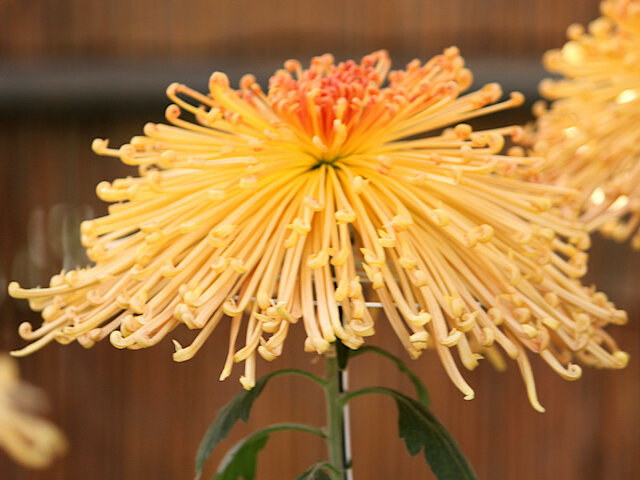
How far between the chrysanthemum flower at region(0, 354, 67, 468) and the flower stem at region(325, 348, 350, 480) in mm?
850

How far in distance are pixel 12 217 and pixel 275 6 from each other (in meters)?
0.74

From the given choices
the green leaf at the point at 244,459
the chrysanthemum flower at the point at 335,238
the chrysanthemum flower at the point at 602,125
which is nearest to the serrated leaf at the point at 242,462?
the green leaf at the point at 244,459

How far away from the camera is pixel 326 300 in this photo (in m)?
0.53

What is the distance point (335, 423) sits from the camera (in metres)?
0.62

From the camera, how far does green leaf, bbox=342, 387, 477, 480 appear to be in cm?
58

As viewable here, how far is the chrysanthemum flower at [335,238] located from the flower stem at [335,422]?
0.19 feet

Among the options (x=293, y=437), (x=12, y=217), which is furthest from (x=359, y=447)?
(x=12, y=217)

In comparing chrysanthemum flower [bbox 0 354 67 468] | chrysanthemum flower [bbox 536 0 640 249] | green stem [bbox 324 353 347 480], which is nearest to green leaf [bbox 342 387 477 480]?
green stem [bbox 324 353 347 480]

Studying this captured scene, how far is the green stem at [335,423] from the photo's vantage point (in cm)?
61

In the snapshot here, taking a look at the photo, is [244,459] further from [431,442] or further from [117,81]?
[117,81]

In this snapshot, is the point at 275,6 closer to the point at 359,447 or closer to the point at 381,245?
the point at 359,447

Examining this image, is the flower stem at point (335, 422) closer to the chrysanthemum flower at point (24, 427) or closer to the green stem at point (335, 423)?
the green stem at point (335, 423)

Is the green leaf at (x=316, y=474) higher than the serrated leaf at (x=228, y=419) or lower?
lower

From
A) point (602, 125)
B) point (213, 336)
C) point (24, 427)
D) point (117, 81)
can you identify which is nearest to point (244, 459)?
point (602, 125)
